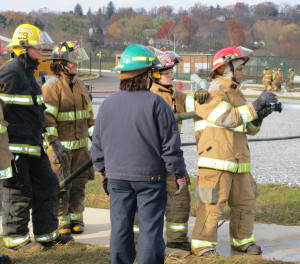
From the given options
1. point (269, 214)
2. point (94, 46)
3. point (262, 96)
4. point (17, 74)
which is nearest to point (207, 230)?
point (262, 96)

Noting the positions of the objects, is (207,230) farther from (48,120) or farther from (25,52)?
(25,52)

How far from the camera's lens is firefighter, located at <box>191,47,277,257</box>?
468cm

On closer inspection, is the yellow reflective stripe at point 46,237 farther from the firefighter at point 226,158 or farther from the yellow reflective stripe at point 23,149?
the firefighter at point 226,158

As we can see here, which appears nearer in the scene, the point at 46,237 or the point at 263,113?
the point at 263,113

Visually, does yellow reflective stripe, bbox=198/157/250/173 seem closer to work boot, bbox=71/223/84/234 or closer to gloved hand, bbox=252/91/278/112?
gloved hand, bbox=252/91/278/112

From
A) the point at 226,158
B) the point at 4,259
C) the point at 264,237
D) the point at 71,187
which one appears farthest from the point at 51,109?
the point at 264,237

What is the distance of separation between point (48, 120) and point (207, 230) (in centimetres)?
179

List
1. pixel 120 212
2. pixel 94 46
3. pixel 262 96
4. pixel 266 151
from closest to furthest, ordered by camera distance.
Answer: pixel 120 212, pixel 262 96, pixel 266 151, pixel 94 46

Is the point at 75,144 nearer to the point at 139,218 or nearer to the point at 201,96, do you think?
the point at 201,96

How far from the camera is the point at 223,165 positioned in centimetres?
470

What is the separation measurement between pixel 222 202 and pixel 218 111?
0.75m

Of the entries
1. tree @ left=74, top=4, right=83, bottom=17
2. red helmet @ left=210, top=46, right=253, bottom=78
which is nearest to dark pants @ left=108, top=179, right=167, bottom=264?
red helmet @ left=210, top=46, right=253, bottom=78

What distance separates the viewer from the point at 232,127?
15.2 ft

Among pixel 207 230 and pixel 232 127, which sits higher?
pixel 232 127
